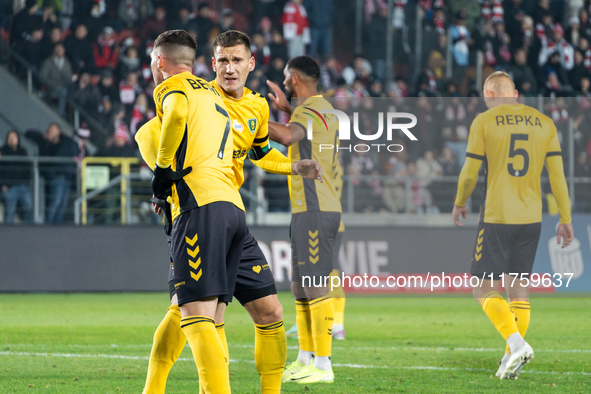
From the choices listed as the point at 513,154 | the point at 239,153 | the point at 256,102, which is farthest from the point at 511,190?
the point at 239,153

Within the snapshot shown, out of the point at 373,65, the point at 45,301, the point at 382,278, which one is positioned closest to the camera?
the point at 45,301

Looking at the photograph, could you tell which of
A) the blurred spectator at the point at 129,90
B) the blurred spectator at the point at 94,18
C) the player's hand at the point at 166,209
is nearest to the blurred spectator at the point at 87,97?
the blurred spectator at the point at 129,90

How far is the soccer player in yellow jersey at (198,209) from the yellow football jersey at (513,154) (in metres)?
2.95

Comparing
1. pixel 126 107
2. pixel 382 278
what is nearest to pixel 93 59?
pixel 126 107

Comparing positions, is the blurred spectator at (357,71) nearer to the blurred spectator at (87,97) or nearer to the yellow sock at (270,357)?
the blurred spectator at (87,97)

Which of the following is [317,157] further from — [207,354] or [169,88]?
[207,354]

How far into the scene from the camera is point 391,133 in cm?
1628

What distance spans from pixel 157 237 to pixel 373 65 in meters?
7.82

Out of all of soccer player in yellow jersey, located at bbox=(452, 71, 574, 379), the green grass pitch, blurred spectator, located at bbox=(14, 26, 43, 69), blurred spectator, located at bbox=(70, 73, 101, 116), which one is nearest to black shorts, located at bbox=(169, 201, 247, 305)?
the green grass pitch

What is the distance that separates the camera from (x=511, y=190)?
6078 millimetres

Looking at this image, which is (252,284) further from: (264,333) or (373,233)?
(373,233)

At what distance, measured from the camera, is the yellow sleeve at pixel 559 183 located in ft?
19.9

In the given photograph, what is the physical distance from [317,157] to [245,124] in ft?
5.19

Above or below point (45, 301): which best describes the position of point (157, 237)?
above
